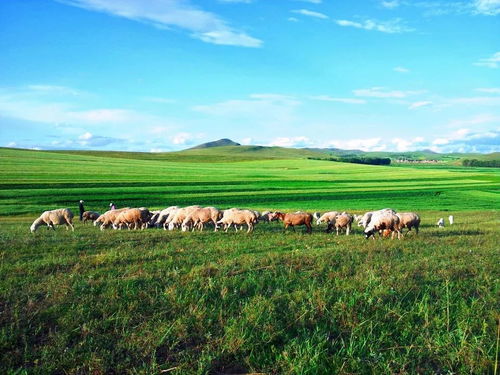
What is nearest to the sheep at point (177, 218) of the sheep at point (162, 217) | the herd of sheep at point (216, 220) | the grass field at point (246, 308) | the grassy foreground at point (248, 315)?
the herd of sheep at point (216, 220)

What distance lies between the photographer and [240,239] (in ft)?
55.8

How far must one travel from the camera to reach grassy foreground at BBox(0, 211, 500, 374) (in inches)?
228

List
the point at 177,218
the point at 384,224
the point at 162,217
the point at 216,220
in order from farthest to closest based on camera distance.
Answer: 1. the point at 162,217
2. the point at 177,218
3. the point at 216,220
4. the point at 384,224

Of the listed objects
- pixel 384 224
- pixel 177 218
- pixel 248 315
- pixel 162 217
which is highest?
pixel 248 315

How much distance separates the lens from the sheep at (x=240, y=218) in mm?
20673

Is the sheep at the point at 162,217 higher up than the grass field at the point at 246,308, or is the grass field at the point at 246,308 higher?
the grass field at the point at 246,308

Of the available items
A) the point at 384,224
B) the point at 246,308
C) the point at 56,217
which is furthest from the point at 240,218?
the point at 246,308

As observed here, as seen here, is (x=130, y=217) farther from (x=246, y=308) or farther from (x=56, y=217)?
(x=246, y=308)

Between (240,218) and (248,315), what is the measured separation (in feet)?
45.3

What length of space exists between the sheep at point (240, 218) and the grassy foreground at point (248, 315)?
9070 mm

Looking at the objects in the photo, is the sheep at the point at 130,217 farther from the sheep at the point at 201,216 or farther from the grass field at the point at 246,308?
the grass field at the point at 246,308

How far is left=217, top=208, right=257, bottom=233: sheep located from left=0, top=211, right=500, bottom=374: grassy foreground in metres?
9.07

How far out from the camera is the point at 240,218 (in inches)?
819

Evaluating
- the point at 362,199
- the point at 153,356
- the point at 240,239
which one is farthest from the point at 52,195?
the point at 153,356
